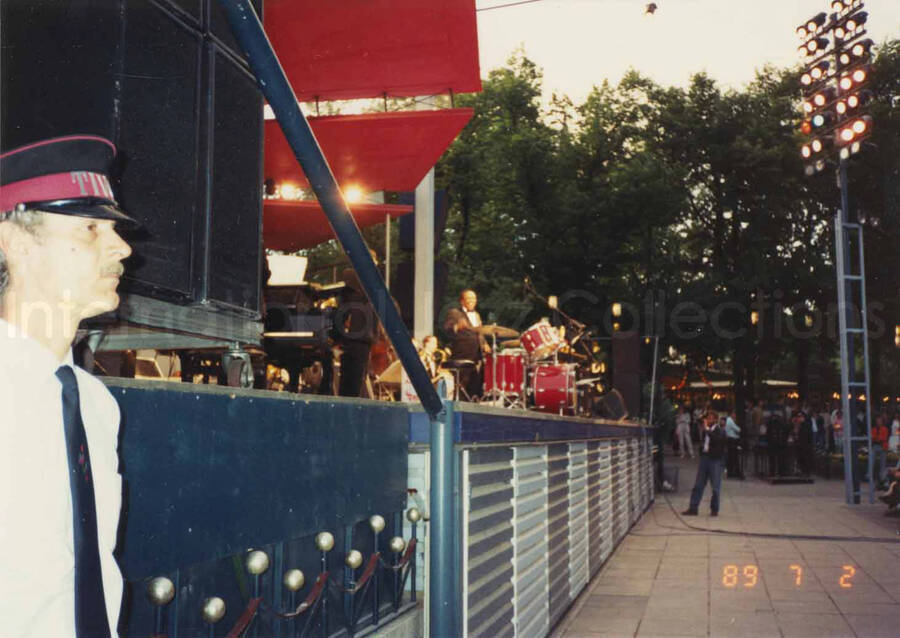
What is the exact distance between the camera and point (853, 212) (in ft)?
64.5

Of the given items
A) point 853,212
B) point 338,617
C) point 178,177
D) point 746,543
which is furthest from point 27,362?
point 853,212

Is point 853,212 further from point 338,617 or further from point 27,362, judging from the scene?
point 27,362

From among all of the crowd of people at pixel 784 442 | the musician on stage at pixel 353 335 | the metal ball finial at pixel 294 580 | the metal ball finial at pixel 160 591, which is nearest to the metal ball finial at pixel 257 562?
the metal ball finial at pixel 294 580

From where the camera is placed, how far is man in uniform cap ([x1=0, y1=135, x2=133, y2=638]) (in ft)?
3.70

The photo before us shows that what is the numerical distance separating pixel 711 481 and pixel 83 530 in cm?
1699

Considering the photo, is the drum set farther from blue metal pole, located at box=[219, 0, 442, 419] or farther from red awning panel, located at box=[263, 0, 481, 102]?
blue metal pole, located at box=[219, 0, 442, 419]

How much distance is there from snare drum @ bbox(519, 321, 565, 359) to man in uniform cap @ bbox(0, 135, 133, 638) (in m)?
13.0

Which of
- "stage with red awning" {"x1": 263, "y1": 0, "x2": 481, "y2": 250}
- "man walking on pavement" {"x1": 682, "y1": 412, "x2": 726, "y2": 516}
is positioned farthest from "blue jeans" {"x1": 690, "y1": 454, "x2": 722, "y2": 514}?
"stage with red awning" {"x1": 263, "y1": 0, "x2": 481, "y2": 250}

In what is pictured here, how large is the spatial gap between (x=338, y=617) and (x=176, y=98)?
1624 mm

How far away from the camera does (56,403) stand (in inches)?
47.5

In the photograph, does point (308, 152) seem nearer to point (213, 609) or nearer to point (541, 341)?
point (213, 609)

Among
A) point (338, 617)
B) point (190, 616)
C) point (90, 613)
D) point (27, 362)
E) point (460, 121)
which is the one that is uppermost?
point (460, 121)

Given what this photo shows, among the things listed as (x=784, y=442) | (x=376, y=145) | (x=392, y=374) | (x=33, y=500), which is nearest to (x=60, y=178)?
(x=33, y=500)

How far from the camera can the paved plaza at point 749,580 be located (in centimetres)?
752
